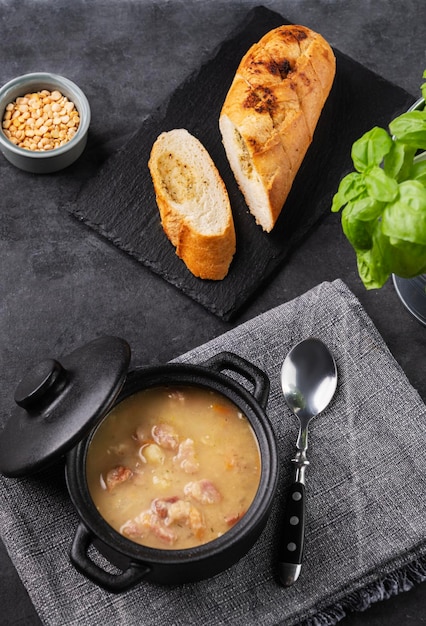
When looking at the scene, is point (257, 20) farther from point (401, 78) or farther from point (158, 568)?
point (158, 568)

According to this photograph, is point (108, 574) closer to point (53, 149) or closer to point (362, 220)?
point (362, 220)

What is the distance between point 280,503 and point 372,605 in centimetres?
36

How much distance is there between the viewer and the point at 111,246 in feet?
9.18

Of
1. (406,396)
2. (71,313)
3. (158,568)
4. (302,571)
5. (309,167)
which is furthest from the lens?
(309,167)

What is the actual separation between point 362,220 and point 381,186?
0.31 ft

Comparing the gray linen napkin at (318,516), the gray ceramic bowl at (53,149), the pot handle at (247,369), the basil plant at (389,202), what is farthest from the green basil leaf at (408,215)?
the gray ceramic bowl at (53,149)

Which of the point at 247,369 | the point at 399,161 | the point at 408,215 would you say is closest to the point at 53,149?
the point at 247,369

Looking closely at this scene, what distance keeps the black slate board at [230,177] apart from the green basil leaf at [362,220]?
0.66 m

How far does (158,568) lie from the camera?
6.31ft

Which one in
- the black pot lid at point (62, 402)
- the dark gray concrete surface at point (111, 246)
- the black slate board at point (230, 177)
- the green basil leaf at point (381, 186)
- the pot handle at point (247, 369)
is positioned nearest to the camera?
the black pot lid at point (62, 402)

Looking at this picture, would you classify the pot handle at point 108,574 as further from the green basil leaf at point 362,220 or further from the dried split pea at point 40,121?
the dried split pea at point 40,121

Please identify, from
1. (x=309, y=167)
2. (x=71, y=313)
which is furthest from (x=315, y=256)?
(x=71, y=313)

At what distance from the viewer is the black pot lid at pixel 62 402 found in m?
1.91

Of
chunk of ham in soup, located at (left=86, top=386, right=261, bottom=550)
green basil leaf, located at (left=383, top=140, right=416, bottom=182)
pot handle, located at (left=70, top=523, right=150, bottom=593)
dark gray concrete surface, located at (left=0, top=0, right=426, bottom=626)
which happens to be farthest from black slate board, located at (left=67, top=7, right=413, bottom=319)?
pot handle, located at (left=70, top=523, right=150, bottom=593)
